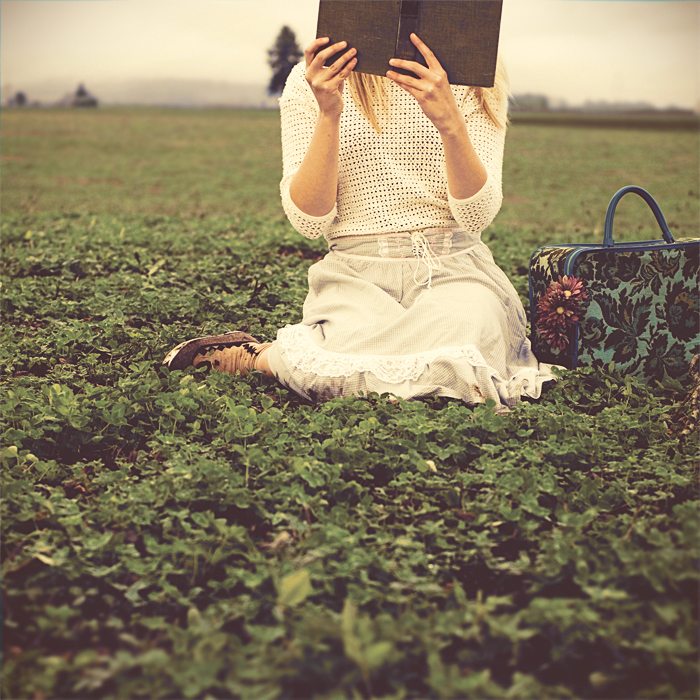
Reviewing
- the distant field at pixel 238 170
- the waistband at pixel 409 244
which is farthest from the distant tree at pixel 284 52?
the distant field at pixel 238 170

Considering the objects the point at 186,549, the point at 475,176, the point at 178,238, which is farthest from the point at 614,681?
the point at 178,238

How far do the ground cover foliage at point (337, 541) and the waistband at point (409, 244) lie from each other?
28.6 inches

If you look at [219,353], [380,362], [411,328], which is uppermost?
[411,328]

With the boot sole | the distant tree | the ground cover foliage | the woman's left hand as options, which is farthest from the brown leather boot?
the distant tree

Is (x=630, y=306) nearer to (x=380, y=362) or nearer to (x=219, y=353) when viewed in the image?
(x=380, y=362)

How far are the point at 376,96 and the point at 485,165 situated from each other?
0.57 meters

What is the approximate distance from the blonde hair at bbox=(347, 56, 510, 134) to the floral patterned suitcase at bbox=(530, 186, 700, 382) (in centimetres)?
70

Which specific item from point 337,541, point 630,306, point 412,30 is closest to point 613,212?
point 630,306

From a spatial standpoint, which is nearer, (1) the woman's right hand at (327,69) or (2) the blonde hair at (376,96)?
(1) the woman's right hand at (327,69)

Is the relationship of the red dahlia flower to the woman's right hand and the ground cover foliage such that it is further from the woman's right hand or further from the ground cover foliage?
the woman's right hand

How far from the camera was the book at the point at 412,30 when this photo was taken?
8.95 ft

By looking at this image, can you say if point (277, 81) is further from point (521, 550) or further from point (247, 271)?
point (521, 550)

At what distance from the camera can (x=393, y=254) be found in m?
3.26

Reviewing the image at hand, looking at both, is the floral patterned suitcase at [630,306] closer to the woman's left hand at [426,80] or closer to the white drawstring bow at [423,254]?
the white drawstring bow at [423,254]
